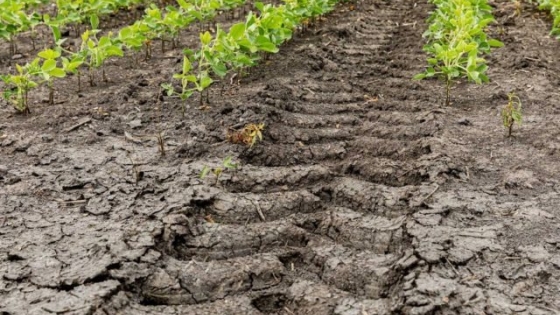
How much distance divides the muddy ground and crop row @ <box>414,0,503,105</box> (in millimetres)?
167

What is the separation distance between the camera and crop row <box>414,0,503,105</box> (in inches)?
169

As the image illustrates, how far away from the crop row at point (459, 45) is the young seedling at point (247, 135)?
1.50m

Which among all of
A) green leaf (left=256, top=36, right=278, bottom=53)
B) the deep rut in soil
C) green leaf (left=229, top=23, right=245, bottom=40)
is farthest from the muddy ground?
green leaf (left=229, top=23, right=245, bottom=40)

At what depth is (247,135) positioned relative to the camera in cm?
356

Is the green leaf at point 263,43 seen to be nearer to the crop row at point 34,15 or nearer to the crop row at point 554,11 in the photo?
the crop row at point 34,15

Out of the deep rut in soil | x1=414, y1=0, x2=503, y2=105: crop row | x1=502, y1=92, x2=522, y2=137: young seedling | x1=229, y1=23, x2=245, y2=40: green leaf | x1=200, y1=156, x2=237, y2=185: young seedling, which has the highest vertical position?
x1=229, y1=23, x2=245, y2=40: green leaf

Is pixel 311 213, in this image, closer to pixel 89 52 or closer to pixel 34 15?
pixel 89 52

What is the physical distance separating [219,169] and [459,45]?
208cm

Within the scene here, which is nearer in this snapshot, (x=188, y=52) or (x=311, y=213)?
(x=311, y=213)

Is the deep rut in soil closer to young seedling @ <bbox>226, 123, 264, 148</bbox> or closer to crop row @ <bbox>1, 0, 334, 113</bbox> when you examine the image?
young seedling @ <bbox>226, 123, 264, 148</bbox>

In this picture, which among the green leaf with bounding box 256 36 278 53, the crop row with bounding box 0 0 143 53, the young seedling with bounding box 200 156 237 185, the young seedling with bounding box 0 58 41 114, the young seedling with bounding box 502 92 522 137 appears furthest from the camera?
the crop row with bounding box 0 0 143 53

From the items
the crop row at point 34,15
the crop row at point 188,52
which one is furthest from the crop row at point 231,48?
the crop row at point 34,15

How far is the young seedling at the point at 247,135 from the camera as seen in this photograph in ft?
11.5

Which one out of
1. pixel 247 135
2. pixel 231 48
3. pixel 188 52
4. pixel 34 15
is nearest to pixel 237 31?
pixel 231 48
